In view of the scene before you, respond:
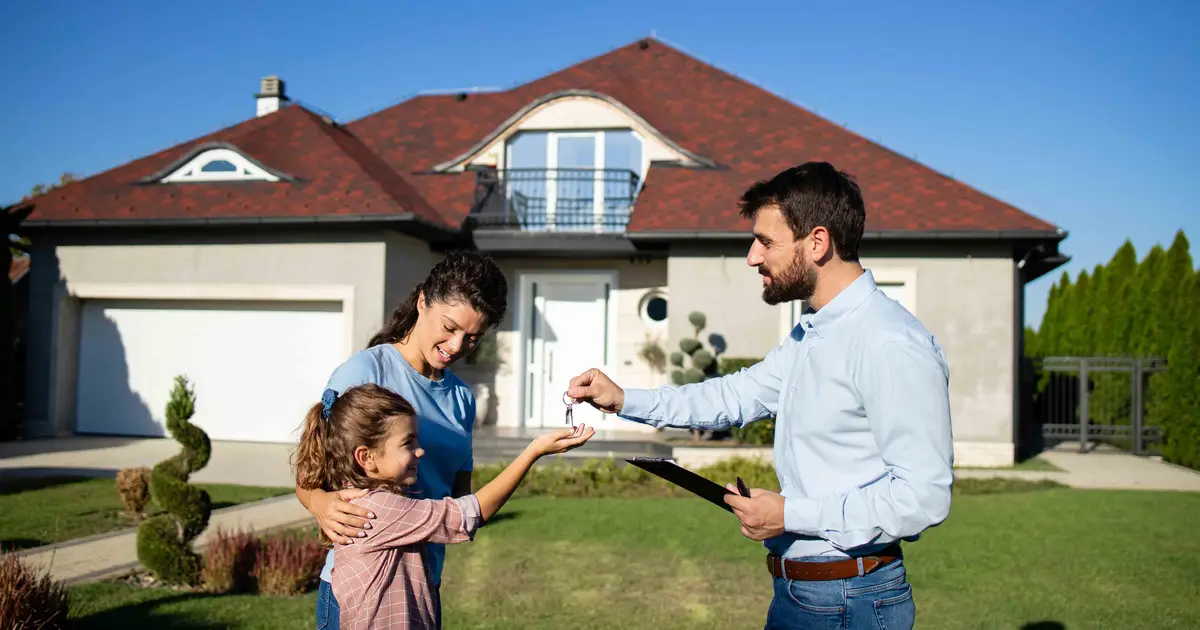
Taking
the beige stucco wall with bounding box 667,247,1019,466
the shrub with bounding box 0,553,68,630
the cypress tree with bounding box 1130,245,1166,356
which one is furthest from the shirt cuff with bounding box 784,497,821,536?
the cypress tree with bounding box 1130,245,1166,356

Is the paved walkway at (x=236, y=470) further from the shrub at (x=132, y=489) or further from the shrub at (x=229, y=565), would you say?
the shrub at (x=229, y=565)

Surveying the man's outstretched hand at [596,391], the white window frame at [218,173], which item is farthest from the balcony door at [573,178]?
the man's outstretched hand at [596,391]

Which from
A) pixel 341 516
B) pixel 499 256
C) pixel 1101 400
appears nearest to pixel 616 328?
pixel 499 256

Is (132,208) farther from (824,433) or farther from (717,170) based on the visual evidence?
(824,433)

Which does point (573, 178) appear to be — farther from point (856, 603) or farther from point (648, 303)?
point (856, 603)

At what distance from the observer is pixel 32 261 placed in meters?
16.1

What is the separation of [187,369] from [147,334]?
3.04 feet

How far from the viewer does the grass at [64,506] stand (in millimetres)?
8203

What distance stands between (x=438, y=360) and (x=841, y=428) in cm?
129

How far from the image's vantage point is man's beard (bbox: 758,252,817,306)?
9.35 feet

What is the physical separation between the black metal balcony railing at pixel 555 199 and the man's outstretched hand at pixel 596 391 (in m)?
13.2

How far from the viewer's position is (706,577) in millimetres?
7059

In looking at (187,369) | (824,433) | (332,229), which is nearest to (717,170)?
(332,229)

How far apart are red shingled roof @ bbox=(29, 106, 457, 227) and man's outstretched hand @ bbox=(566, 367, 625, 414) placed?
11.6m
